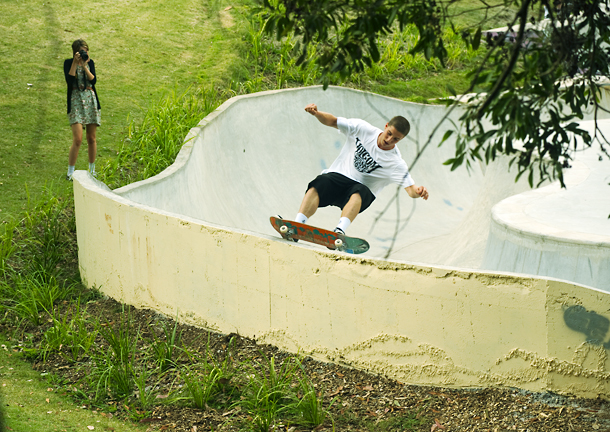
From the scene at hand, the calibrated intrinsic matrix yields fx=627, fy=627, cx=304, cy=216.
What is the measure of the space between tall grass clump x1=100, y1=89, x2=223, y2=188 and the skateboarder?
80.4 inches

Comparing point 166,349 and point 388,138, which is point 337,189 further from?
Answer: point 166,349

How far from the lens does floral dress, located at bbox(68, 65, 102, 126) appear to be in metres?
6.42

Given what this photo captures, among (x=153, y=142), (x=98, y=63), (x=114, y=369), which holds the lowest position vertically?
(x=114, y=369)

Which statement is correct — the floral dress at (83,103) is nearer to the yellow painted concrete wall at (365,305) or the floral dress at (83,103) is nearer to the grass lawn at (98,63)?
the grass lawn at (98,63)

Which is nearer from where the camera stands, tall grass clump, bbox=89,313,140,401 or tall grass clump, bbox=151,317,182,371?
tall grass clump, bbox=89,313,140,401

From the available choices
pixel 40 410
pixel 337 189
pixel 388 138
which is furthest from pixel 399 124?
pixel 40 410

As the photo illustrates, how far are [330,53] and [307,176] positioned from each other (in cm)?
588

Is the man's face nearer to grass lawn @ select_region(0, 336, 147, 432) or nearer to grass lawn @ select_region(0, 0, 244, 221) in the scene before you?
grass lawn @ select_region(0, 336, 147, 432)

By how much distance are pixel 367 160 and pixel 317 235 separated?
4.05 ft

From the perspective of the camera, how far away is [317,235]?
4.70 metres

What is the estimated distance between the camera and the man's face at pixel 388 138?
5.41 meters

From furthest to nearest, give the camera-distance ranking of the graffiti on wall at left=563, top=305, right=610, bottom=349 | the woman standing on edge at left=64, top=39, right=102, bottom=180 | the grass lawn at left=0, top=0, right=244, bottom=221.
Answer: the grass lawn at left=0, top=0, right=244, bottom=221, the woman standing on edge at left=64, top=39, right=102, bottom=180, the graffiti on wall at left=563, top=305, right=610, bottom=349

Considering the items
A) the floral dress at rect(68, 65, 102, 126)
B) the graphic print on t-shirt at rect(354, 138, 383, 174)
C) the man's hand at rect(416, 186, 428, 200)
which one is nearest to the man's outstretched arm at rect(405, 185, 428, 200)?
the man's hand at rect(416, 186, 428, 200)

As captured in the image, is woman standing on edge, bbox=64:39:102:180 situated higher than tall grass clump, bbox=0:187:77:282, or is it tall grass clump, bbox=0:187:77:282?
woman standing on edge, bbox=64:39:102:180
